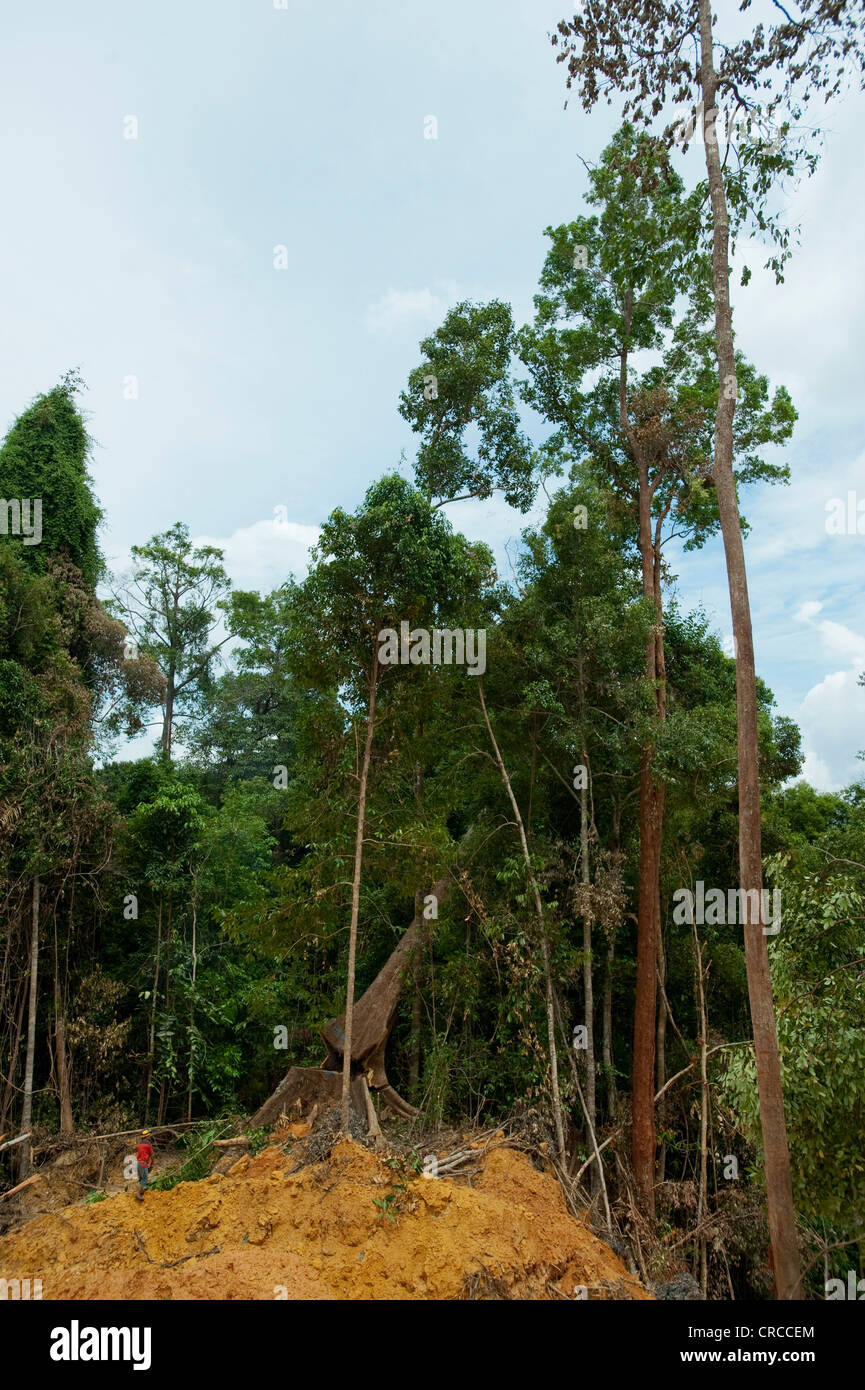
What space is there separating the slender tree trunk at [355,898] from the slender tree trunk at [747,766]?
479cm

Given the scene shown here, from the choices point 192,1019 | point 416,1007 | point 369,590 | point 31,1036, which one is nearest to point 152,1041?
point 192,1019

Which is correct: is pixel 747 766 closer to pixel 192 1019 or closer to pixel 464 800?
pixel 464 800

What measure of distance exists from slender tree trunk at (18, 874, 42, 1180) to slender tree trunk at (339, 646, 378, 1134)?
510cm

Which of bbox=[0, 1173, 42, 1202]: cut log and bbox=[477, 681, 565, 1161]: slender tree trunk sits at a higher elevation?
bbox=[477, 681, 565, 1161]: slender tree trunk

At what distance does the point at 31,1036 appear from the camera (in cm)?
1179

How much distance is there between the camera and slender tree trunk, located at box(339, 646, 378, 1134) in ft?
30.6

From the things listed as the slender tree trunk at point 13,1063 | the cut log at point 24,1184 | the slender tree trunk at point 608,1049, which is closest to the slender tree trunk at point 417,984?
the slender tree trunk at point 608,1049

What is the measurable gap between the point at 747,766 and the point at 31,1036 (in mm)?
11320

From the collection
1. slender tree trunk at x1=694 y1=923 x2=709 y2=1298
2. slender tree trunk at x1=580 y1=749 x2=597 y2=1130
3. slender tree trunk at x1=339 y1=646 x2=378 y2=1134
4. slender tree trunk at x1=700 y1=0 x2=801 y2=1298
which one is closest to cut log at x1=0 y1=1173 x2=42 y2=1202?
slender tree trunk at x1=339 y1=646 x2=378 y2=1134

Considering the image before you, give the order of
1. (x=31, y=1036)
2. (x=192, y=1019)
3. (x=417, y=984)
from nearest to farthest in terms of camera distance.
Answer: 1. (x=31, y=1036)
2. (x=417, y=984)
3. (x=192, y=1019)

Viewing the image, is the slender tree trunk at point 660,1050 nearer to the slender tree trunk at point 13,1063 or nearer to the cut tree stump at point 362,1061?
the cut tree stump at point 362,1061

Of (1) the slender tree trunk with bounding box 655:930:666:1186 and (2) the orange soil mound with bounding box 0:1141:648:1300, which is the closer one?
(2) the orange soil mound with bounding box 0:1141:648:1300

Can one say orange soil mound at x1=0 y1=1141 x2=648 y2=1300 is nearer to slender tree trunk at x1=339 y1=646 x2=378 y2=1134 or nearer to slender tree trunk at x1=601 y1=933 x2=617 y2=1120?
slender tree trunk at x1=339 y1=646 x2=378 y2=1134
